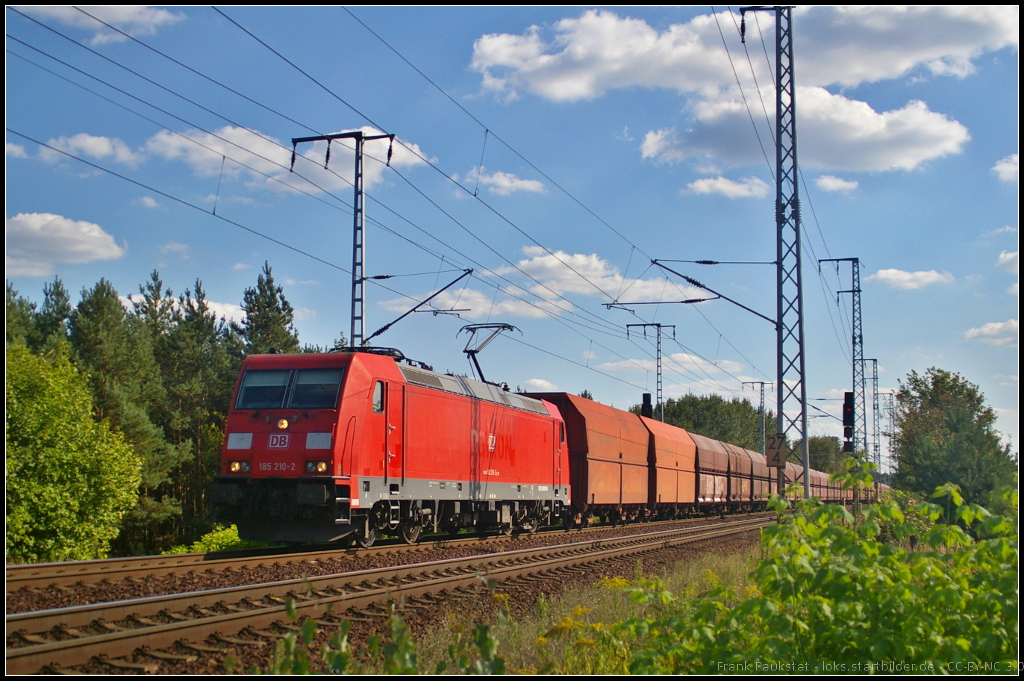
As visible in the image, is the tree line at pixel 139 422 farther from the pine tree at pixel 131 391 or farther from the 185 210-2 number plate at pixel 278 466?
the 185 210-2 number plate at pixel 278 466

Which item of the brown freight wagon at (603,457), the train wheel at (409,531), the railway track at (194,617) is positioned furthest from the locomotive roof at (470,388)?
the railway track at (194,617)

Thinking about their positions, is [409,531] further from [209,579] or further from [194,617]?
[194,617]

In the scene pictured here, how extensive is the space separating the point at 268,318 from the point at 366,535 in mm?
40277

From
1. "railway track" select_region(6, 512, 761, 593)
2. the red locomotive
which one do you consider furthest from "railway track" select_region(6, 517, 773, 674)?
the red locomotive

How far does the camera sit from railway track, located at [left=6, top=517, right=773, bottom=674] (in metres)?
6.70

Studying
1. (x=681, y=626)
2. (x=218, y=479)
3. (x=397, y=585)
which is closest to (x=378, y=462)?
(x=218, y=479)

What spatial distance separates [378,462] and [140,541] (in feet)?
100

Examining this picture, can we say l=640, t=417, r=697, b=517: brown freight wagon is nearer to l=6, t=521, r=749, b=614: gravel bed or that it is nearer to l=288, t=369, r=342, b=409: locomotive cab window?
l=6, t=521, r=749, b=614: gravel bed

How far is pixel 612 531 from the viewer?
81.7ft

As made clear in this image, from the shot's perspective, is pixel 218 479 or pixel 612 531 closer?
pixel 218 479

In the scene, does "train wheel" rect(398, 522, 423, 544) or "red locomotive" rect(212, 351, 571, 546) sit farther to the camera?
"train wheel" rect(398, 522, 423, 544)

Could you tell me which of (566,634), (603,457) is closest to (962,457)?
(566,634)

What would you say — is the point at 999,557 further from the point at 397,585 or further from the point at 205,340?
the point at 205,340

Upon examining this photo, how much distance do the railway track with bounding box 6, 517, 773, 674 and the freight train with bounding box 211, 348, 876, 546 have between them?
8.83 feet
